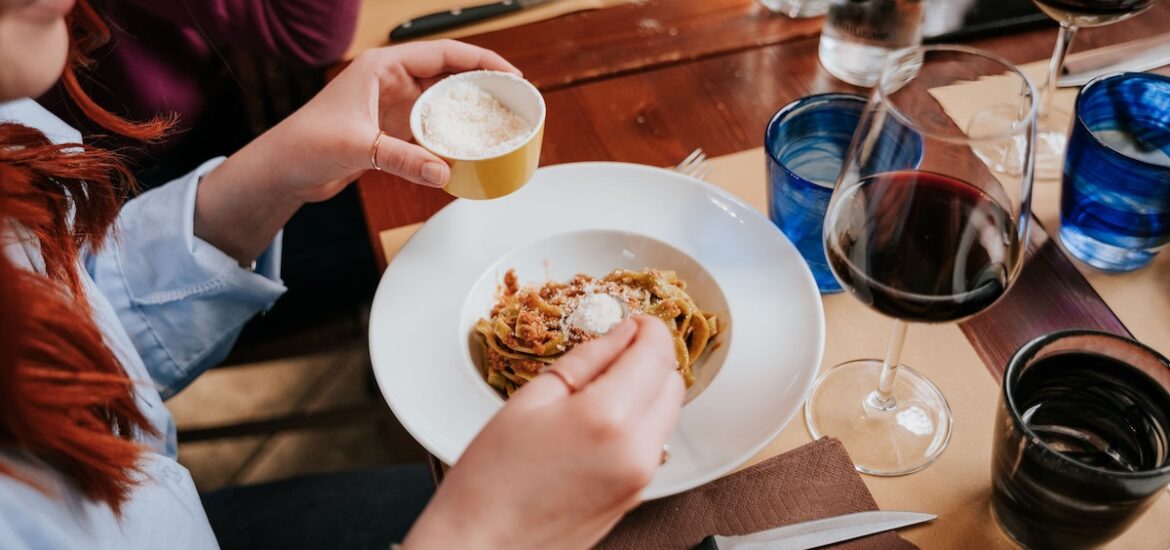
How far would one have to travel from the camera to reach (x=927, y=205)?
32.1 inches

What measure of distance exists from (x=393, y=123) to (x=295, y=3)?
1.42 ft

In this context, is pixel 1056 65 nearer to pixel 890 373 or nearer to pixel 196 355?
pixel 890 373

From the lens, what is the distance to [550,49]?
1.42 metres

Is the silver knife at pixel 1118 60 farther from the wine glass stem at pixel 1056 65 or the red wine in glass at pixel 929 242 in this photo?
the red wine in glass at pixel 929 242

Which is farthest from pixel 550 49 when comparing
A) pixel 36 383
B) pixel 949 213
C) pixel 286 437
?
pixel 286 437

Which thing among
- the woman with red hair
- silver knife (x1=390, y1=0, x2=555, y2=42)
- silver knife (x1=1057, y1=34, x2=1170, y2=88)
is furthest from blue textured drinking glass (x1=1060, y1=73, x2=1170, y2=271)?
silver knife (x1=390, y1=0, x2=555, y2=42)

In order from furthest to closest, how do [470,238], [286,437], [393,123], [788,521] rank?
1. [286,437]
2. [393,123]
3. [470,238]
4. [788,521]

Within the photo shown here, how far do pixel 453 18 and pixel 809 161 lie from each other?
0.65m

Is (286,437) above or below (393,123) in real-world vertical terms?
below

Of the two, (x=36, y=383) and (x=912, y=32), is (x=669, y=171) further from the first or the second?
(x=36, y=383)

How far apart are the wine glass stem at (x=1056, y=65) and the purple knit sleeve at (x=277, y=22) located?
104 cm

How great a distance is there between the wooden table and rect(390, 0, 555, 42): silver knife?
1.7 inches

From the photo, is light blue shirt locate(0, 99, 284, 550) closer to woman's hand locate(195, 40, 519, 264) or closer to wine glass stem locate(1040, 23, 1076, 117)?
woman's hand locate(195, 40, 519, 264)

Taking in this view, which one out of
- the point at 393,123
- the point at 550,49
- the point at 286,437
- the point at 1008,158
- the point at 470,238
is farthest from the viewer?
the point at 286,437
